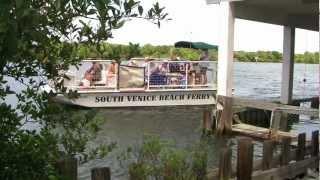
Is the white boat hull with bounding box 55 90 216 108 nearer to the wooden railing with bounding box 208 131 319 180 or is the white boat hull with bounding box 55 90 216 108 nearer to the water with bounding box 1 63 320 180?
the water with bounding box 1 63 320 180

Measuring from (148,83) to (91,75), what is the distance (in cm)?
297

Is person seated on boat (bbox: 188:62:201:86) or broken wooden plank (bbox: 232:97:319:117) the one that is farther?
person seated on boat (bbox: 188:62:201:86)

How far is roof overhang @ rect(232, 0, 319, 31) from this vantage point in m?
18.2

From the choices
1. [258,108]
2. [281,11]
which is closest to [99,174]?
[258,108]

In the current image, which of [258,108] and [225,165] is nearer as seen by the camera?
[225,165]

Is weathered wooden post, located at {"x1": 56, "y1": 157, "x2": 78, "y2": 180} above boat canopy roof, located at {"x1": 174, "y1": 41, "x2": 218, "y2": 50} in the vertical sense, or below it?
below

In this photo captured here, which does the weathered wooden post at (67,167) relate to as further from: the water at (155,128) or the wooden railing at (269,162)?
the water at (155,128)

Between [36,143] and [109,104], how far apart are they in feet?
72.1

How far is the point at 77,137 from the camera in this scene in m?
3.41

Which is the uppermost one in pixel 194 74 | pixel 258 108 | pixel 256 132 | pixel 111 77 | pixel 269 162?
pixel 194 74

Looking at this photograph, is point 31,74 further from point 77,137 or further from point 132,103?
point 132,103

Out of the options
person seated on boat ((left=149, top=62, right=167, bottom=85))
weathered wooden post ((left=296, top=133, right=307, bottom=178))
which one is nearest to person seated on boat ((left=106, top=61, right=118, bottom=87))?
person seated on boat ((left=149, top=62, right=167, bottom=85))

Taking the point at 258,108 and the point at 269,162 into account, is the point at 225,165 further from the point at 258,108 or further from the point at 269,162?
the point at 258,108

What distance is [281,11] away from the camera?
2195cm
